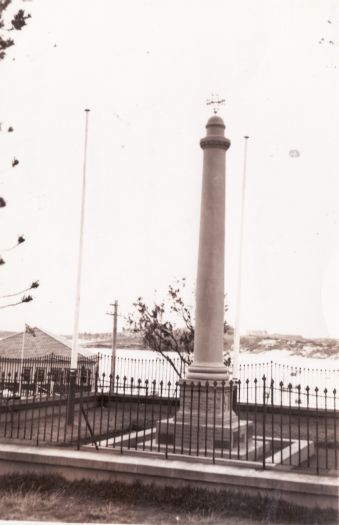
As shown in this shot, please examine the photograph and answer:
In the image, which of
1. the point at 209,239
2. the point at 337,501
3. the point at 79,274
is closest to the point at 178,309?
the point at 79,274

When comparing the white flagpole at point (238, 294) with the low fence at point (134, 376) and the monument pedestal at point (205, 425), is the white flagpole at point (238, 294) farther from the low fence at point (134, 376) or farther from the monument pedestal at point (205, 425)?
the monument pedestal at point (205, 425)

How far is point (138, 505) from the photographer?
742cm

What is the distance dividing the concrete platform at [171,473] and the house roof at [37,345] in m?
30.8

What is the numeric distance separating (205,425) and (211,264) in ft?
10.6

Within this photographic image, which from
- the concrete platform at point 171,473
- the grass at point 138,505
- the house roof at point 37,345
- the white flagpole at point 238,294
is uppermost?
the white flagpole at point 238,294

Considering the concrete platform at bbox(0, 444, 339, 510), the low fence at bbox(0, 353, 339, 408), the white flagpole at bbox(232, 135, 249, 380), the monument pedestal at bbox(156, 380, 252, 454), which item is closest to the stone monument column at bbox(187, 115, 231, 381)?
the monument pedestal at bbox(156, 380, 252, 454)

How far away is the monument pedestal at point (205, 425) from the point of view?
998 cm

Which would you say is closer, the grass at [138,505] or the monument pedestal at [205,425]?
the grass at [138,505]

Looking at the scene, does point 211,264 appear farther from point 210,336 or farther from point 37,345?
point 37,345

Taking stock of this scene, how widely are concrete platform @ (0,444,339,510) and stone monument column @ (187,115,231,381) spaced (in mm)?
2508

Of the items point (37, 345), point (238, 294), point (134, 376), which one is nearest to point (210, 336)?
point (238, 294)

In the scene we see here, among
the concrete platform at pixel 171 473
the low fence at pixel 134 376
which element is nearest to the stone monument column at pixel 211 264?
the low fence at pixel 134 376

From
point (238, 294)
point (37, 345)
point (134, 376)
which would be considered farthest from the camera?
point (37, 345)

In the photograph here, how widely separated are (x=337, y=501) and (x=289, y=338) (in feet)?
65.8
